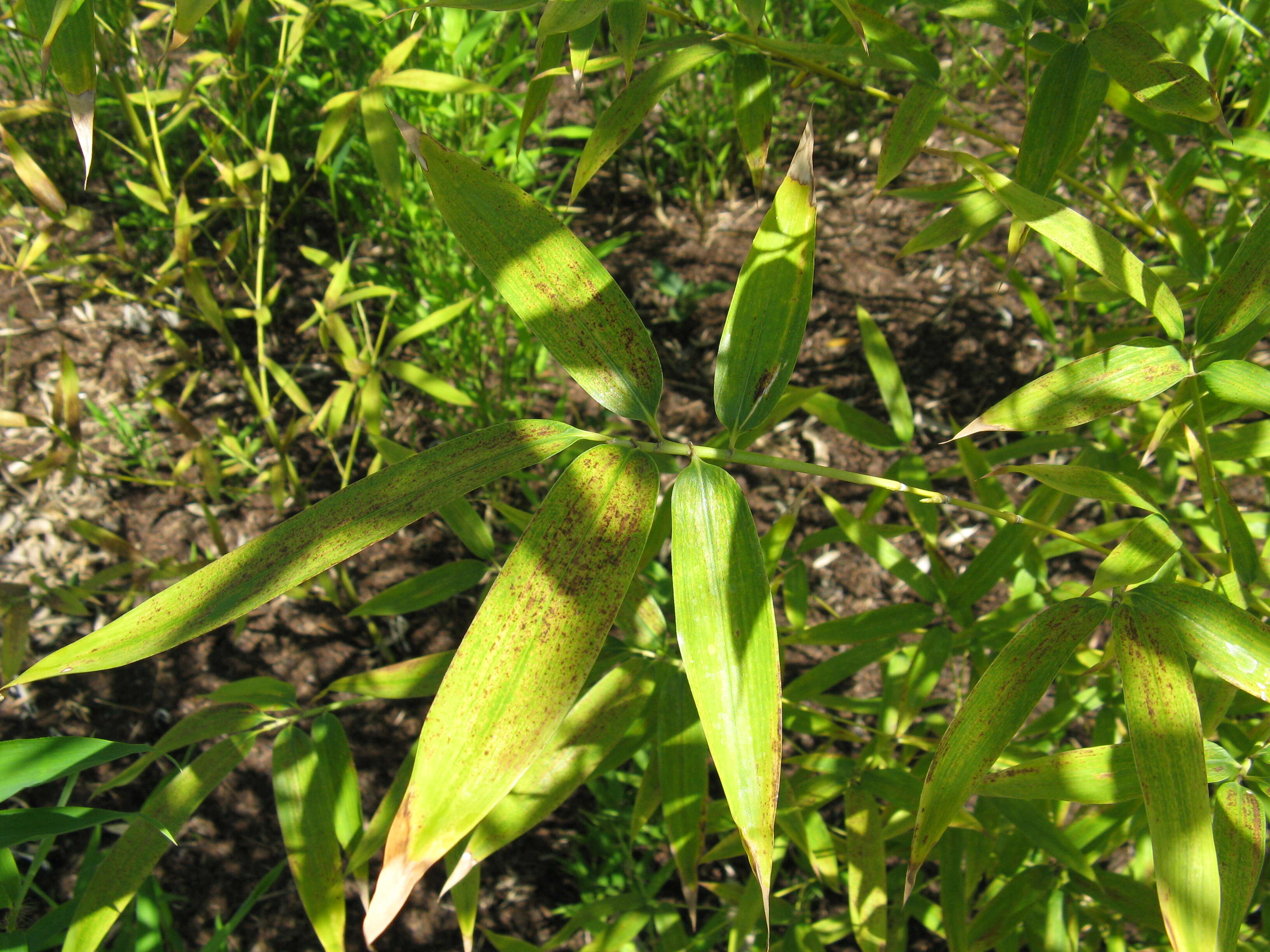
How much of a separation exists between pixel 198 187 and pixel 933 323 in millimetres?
1822

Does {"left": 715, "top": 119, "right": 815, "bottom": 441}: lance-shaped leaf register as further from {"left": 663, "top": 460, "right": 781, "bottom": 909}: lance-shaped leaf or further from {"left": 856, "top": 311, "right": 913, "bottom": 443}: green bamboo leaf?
{"left": 856, "top": 311, "right": 913, "bottom": 443}: green bamboo leaf

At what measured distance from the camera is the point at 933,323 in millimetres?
1917

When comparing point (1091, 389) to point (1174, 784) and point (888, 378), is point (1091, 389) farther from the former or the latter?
point (888, 378)

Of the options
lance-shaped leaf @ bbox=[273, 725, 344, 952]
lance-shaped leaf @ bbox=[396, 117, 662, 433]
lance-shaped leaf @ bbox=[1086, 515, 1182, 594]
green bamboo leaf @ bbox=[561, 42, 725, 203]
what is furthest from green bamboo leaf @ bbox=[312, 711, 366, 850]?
lance-shaped leaf @ bbox=[1086, 515, 1182, 594]

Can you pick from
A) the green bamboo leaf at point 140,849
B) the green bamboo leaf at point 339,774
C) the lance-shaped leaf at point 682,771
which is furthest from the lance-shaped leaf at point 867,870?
the green bamboo leaf at point 140,849

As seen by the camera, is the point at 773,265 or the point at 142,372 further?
the point at 142,372

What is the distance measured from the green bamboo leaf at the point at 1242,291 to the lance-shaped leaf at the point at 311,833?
0.86 m

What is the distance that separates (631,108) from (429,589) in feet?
1.81

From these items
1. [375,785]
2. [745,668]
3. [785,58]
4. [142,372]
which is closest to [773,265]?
[745,668]

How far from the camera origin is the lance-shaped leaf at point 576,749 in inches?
28.1

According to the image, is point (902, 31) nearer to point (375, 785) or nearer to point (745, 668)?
point (745, 668)

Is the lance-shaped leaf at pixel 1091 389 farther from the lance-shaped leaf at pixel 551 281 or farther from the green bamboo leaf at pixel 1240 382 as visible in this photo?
the lance-shaped leaf at pixel 551 281

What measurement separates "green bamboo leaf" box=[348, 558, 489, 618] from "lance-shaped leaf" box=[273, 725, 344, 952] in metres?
0.18

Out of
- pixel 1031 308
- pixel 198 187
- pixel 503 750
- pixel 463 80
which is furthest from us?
pixel 198 187
